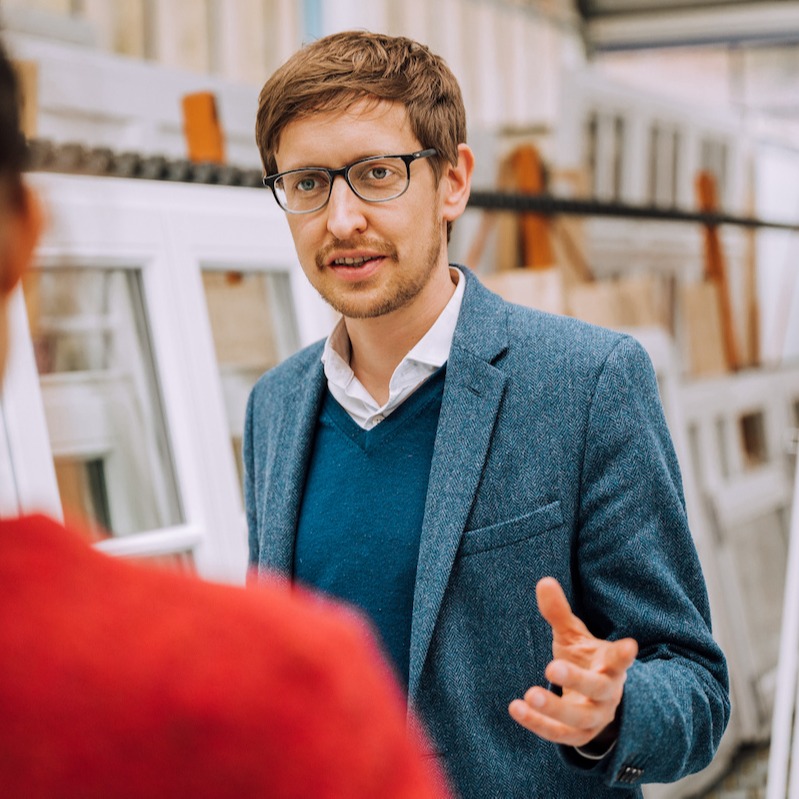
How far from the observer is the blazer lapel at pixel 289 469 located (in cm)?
128

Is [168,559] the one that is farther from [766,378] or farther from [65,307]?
[766,378]

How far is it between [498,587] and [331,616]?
30.5 inches

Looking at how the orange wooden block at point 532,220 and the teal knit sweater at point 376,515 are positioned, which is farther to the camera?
the orange wooden block at point 532,220

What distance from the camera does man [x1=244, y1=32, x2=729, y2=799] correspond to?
1127 mm

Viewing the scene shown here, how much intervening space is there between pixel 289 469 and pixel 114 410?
22.6 inches

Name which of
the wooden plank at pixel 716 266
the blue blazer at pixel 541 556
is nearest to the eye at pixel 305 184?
the blue blazer at pixel 541 556

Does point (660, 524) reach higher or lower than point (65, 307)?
lower

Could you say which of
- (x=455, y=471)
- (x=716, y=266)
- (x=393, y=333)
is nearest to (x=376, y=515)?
(x=455, y=471)

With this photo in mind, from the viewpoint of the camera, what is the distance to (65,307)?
407 mm

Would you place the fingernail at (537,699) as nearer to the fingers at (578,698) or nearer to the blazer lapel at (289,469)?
the fingers at (578,698)

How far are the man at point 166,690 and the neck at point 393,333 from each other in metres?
0.93

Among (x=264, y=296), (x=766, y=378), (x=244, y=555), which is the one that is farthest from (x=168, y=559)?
(x=766, y=378)

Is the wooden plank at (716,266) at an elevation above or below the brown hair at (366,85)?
below

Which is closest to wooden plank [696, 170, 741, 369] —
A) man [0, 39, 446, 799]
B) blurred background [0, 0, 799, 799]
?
blurred background [0, 0, 799, 799]
